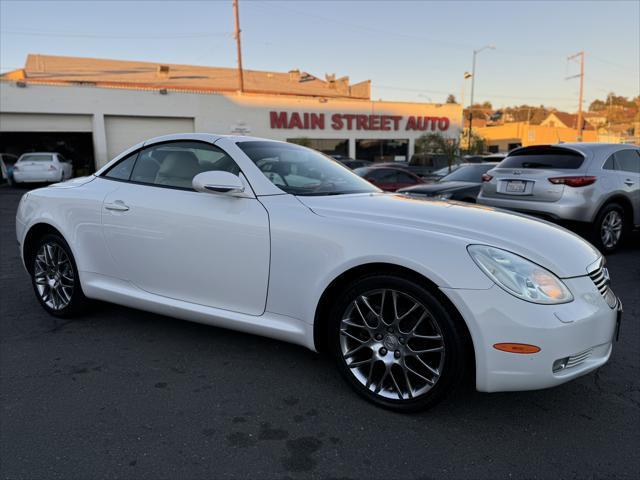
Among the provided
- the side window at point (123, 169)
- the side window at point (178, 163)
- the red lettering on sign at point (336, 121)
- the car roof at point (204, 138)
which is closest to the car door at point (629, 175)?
→ the car roof at point (204, 138)

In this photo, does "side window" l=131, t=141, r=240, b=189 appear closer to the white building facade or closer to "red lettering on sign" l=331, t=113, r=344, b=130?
the white building facade

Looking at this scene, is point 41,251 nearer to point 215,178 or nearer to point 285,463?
point 215,178

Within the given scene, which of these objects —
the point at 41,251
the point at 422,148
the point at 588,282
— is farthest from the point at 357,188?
the point at 422,148

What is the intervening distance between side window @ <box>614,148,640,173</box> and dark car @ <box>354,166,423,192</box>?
612cm

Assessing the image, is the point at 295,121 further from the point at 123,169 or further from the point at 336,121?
the point at 123,169

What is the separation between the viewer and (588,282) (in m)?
2.47

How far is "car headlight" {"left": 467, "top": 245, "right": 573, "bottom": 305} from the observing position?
2.27 m

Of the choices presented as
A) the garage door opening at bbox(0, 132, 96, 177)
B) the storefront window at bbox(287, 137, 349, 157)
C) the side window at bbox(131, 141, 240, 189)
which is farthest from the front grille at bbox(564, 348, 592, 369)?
the storefront window at bbox(287, 137, 349, 157)

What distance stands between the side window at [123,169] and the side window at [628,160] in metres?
6.52

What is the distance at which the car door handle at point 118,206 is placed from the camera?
Answer: 3463 mm

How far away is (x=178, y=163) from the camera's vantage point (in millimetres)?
3525

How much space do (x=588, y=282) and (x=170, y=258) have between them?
2521 mm

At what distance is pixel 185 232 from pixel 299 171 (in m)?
0.91

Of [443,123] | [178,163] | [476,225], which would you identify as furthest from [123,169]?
[443,123]
